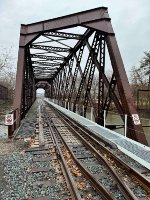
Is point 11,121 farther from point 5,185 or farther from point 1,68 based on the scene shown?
point 1,68

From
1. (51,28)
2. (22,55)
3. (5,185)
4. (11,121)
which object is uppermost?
(51,28)

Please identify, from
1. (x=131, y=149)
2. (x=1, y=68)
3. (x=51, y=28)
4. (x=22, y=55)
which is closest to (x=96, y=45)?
(x=51, y=28)

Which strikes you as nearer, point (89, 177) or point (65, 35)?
point (89, 177)

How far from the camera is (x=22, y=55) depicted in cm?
1603

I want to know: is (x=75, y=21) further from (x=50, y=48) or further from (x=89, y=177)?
(x=89, y=177)

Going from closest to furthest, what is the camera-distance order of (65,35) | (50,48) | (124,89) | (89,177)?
(89,177), (124,89), (65,35), (50,48)

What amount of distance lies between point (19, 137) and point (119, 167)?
5672 mm

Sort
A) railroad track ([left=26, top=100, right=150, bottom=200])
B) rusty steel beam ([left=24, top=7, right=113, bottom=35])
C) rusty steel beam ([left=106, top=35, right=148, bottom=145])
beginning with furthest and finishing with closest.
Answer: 1. rusty steel beam ([left=24, top=7, right=113, bottom=35])
2. rusty steel beam ([left=106, top=35, right=148, bottom=145])
3. railroad track ([left=26, top=100, right=150, bottom=200])

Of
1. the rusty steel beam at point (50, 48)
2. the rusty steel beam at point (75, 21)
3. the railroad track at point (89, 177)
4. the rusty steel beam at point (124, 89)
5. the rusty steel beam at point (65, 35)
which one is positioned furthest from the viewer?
the rusty steel beam at point (50, 48)

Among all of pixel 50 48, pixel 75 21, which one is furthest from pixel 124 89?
pixel 50 48

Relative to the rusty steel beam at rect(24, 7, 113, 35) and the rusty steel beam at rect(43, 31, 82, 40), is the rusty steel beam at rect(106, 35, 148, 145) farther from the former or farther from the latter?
the rusty steel beam at rect(43, 31, 82, 40)

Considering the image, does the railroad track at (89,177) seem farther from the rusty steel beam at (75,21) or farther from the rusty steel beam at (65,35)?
the rusty steel beam at (65,35)

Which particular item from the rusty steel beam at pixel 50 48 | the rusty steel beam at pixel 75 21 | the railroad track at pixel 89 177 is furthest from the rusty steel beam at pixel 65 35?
the railroad track at pixel 89 177

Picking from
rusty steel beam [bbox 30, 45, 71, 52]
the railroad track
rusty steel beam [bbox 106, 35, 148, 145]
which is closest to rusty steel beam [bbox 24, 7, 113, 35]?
rusty steel beam [bbox 106, 35, 148, 145]
